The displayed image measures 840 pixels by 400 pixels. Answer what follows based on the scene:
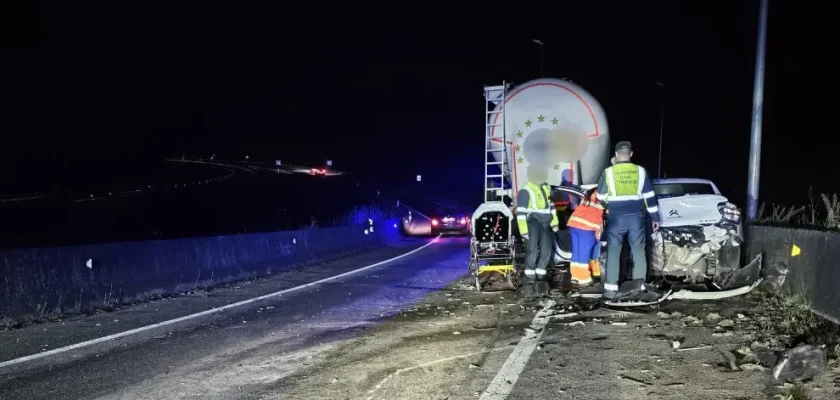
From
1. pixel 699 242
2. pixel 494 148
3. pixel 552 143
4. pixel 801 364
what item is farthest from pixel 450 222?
pixel 801 364

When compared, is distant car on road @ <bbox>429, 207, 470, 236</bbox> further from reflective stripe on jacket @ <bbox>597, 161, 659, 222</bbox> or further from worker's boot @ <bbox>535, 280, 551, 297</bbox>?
reflective stripe on jacket @ <bbox>597, 161, 659, 222</bbox>

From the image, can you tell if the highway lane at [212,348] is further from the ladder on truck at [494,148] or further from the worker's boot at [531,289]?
the ladder on truck at [494,148]

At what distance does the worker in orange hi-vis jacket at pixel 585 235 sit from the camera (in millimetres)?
7934

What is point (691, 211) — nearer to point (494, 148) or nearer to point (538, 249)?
point (538, 249)

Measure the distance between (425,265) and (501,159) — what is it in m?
3.49

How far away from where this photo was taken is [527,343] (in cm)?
557

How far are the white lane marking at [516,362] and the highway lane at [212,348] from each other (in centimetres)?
Answer: 176

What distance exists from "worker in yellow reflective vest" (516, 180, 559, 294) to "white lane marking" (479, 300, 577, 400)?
159 cm

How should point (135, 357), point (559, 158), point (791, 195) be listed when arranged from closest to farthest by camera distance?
point (135, 357) < point (559, 158) < point (791, 195)

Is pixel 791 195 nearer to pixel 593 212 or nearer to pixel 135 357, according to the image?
pixel 593 212

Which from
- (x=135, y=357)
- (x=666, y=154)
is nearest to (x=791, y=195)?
(x=666, y=154)

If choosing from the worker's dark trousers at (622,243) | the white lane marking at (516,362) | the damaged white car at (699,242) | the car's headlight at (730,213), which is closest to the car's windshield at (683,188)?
the damaged white car at (699,242)

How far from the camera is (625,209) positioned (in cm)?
702

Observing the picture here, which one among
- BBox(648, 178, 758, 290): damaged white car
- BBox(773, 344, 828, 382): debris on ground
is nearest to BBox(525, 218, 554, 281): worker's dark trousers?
BBox(648, 178, 758, 290): damaged white car
